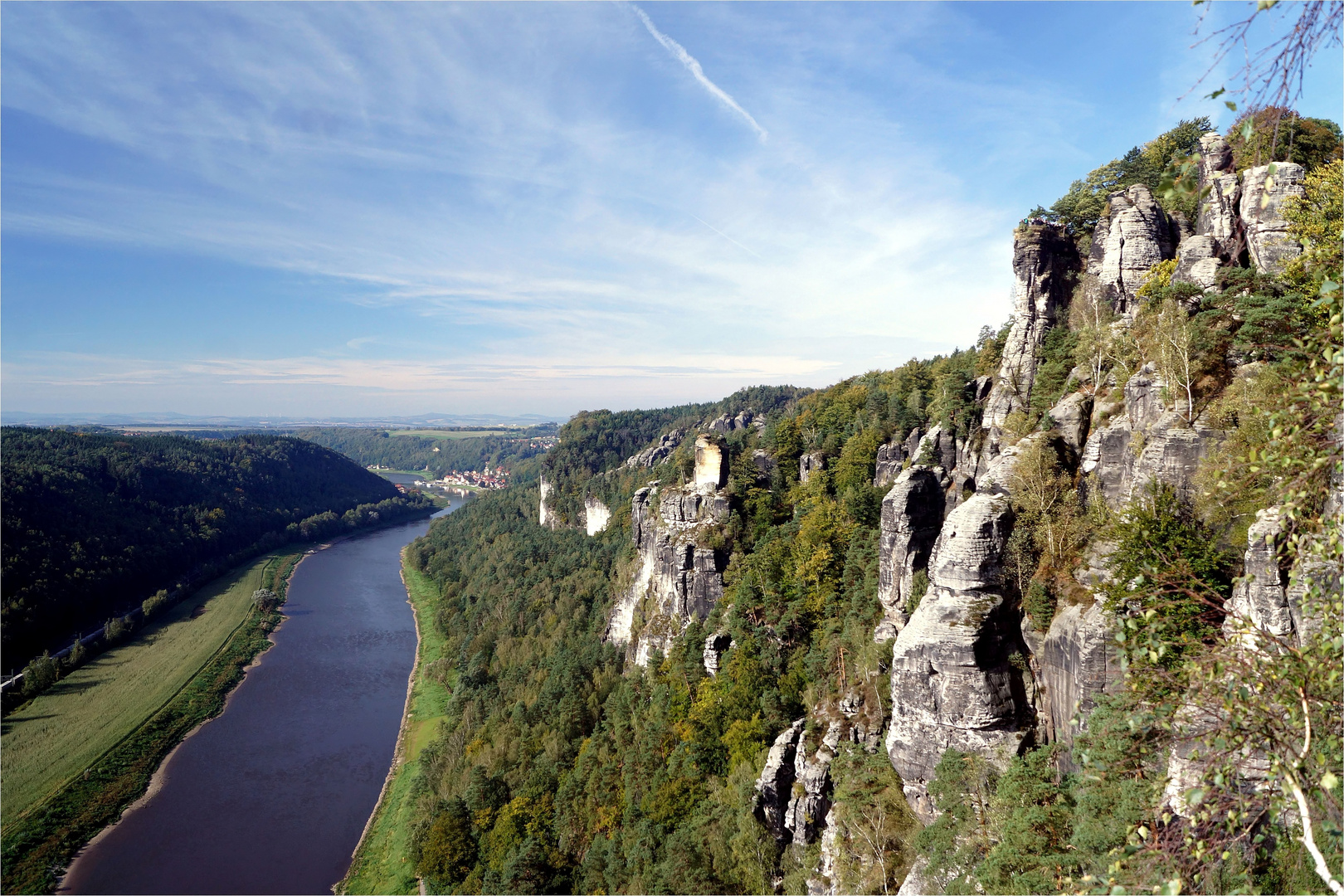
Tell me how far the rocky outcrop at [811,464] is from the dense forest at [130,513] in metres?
75.5

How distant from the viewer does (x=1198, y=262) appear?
18.6 meters

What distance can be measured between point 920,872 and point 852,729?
17.5ft

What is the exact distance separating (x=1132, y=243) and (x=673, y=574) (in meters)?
27.7

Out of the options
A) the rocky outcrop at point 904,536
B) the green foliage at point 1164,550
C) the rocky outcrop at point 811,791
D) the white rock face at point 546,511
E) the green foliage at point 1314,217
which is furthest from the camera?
the white rock face at point 546,511

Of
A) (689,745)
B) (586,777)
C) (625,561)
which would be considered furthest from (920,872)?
(625,561)

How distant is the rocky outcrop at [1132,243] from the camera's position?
20.6 metres

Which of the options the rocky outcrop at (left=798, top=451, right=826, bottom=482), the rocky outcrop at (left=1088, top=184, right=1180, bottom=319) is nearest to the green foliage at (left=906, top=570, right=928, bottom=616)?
the rocky outcrop at (left=1088, top=184, right=1180, bottom=319)

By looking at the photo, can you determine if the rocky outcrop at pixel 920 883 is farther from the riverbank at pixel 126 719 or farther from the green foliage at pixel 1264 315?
the riverbank at pixel 126 719

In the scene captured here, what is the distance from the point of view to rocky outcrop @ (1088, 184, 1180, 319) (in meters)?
20.6

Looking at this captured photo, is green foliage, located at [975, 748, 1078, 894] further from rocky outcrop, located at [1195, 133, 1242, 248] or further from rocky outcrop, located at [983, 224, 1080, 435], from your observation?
rocky outcrop, located at [1195, 133, 1242, 248]

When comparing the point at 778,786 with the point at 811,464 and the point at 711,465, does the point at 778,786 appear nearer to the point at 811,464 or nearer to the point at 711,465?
the point at 811,464

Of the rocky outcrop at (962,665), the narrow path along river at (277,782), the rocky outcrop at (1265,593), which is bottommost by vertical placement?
the narrow path along river at (277,782)

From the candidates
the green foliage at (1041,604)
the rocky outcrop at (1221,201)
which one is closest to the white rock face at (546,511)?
the green foliage at (1041,604)

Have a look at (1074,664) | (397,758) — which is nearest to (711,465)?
(1074,664)
